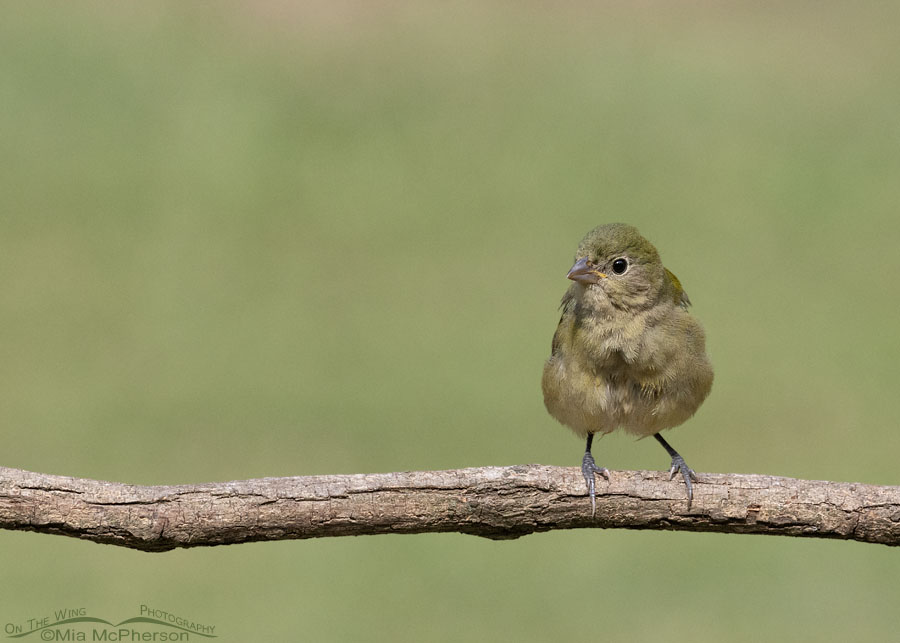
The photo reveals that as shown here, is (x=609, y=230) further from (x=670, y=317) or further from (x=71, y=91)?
(x=71, y=91)

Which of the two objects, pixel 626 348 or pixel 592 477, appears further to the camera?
pixel 626 348

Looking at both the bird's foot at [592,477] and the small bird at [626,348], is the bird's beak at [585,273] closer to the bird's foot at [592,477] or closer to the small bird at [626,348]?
the small bird at [626,348]

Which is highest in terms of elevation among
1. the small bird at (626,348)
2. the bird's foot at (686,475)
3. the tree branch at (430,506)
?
the small bird at (626,348)

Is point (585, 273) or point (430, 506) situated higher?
point (585, 273)

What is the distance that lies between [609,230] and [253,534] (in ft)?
6.79

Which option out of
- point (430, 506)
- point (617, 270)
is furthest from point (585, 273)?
point (430, 506)

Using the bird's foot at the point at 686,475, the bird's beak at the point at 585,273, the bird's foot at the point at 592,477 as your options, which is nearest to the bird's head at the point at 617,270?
the bird's beak at the point at 585,273

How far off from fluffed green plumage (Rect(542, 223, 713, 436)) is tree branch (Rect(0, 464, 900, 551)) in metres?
0.81

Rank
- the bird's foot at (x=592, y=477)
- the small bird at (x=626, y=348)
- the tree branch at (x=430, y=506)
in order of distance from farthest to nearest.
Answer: the small bird at (x=626, y=348) → the bird's foot at (x=592, y=477) → the tree branch at (x=430, y=506)

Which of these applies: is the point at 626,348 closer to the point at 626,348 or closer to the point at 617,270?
the point at 626,348

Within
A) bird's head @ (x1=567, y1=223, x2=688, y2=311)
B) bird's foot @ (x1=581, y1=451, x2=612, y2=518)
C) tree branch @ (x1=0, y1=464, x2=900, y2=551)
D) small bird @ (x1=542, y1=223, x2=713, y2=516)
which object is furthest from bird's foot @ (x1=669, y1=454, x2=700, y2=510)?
bird's head @ (x1=567, y1=223, x2=688, y2=311)

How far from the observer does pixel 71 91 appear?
13.6 m

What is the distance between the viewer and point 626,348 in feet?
17.4

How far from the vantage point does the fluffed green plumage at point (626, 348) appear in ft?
17.5
